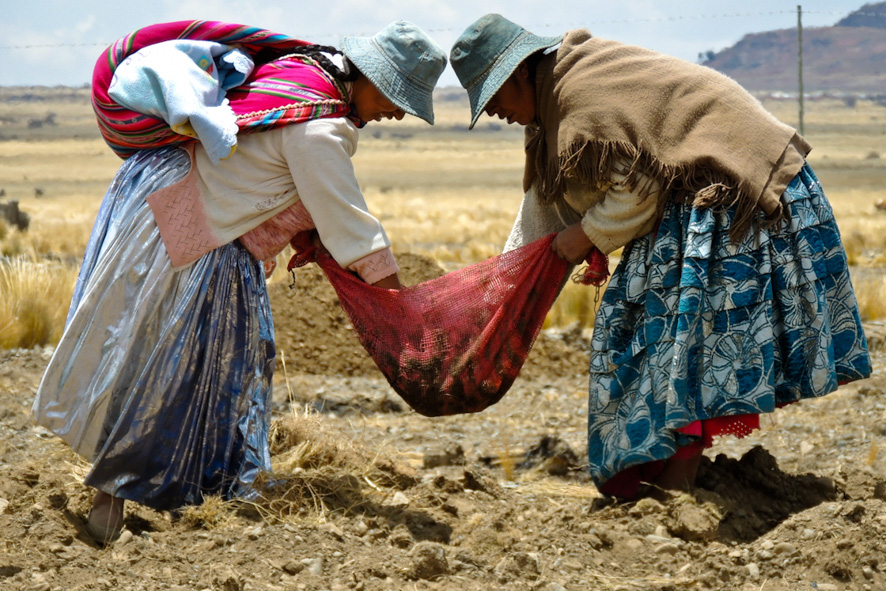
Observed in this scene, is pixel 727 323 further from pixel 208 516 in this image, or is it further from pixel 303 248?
pixel 208 516

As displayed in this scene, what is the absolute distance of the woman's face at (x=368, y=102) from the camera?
3.41 metres

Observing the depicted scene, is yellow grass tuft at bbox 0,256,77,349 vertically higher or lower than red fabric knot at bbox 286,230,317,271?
lower

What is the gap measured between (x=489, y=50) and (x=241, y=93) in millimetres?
914

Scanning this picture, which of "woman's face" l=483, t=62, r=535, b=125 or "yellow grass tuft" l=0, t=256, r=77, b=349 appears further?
"yellow grass tuft" l=0, t=256, r=77, b=349

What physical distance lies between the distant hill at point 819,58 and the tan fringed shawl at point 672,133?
376ft

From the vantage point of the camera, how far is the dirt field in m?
2.96

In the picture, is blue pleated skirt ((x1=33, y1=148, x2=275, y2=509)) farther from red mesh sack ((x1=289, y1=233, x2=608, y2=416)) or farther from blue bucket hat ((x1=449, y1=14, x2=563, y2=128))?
blue bucket hat ((x1=449, y1=14, x2=563, y2=128))

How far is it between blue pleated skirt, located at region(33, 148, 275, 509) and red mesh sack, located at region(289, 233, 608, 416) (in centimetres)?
41

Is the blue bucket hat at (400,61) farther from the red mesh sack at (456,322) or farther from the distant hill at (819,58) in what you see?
the distant hill at (819,58)

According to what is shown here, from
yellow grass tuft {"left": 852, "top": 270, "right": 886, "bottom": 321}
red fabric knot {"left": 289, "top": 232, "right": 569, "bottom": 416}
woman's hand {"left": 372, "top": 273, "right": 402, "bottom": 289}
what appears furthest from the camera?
yellow grass tuft {"left": 852, "top": 270, "right": 886, "bottom": 321}

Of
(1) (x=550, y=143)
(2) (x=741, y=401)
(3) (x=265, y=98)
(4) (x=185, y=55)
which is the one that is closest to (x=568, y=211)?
(1) (x=550, y=143)

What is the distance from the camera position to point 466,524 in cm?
356

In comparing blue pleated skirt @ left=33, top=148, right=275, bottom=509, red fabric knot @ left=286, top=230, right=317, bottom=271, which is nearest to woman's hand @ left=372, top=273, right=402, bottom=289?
red fabric knot @ left=286, top=230, right=317, bottom=271

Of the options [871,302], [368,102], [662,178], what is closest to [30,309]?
[368,102]
